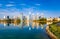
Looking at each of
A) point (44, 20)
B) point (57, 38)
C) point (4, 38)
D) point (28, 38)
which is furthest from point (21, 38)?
point (44, 20)

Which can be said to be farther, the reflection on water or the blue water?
the reflection on water

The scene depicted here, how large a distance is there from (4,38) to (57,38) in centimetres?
371

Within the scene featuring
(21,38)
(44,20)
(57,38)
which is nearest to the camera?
(57,38)

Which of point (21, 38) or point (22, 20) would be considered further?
point (22, 20)

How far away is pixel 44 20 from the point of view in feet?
107

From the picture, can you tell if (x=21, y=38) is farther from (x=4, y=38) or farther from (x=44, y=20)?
(x=44, y=20)

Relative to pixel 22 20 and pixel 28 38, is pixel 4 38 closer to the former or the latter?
pixel 28 38

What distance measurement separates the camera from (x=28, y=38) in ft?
30.6

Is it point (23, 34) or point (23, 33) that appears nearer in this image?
point (23, 34)

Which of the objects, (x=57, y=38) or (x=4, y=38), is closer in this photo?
(x=57, y=38)

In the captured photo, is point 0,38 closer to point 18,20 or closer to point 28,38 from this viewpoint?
point 28,38

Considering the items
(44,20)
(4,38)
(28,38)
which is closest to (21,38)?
(28,38)

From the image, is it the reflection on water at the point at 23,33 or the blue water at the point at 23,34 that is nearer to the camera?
the blue water at the point at 23,34

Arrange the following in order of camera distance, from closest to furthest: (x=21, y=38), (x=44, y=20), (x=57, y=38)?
(x=57, y=38) → (x=21, y=38) → (x=44, y=20)
